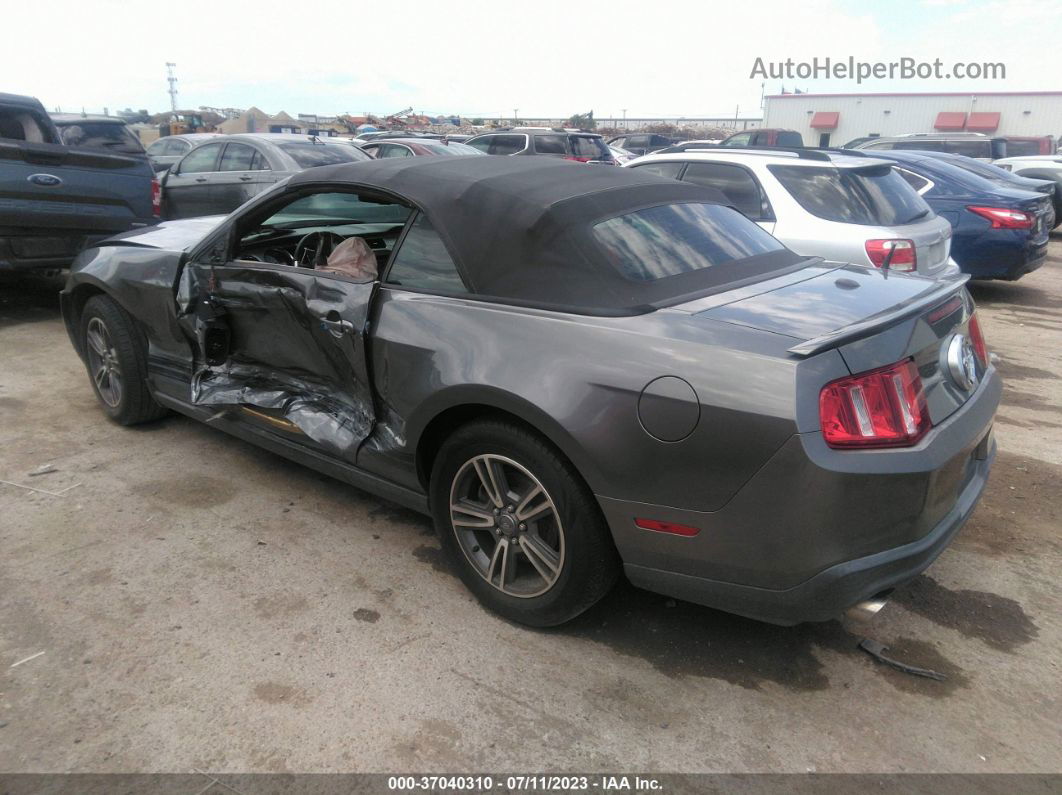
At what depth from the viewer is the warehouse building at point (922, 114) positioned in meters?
38.8

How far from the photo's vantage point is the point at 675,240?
3158 millimetres

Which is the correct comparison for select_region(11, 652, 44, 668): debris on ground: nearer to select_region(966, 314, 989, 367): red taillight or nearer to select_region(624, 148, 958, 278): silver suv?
select_region(966, 314, 989, 367): red taillight

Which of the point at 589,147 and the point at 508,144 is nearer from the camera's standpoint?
the point at 508,144

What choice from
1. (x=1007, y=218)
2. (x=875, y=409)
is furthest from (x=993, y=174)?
(x=875, y=409)

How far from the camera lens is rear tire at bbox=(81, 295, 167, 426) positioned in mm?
4480

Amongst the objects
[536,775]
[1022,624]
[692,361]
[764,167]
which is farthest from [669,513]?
[764,167]

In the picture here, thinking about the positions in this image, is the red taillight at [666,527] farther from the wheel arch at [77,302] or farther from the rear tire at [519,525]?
the wheel arch at [77,302]

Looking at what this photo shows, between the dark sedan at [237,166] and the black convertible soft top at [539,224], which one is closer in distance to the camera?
the black convertible soft top at [539,224]

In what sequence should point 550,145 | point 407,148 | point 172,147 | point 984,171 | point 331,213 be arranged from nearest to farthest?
1. point 331,213
2. point 984,171
3. point 407,148
4. point 550,145
5. point 172,147

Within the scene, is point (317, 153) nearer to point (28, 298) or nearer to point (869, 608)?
point (28, 298)

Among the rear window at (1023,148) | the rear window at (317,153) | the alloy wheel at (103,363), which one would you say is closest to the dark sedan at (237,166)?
the rear window at (317,153)

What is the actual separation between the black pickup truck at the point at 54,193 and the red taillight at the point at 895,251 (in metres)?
6.62

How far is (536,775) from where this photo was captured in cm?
226

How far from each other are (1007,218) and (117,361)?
27.8 ft
